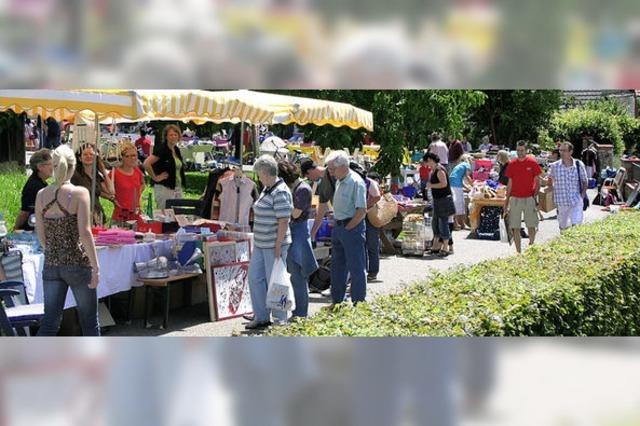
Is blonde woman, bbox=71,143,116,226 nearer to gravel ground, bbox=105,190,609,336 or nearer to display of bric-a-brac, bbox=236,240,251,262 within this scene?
gravel ground, bbox=105,190,609,336

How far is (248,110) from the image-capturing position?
29.2ft

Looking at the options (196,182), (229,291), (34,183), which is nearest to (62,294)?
(34,183)

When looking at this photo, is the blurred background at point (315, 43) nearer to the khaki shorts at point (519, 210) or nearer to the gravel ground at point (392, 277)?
the gravel ground at point (392, 277)

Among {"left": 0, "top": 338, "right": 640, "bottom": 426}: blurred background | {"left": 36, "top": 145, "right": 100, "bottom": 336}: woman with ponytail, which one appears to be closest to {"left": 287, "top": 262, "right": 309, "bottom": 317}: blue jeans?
{"left": 36, "top": 145, "right": 100, "bottom": 336}: woman with ponytail

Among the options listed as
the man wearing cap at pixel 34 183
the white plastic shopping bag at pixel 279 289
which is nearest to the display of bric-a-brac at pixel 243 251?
the white plastic shopping bag at pixel 279 289

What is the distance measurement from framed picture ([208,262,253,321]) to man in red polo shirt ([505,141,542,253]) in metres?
4.49

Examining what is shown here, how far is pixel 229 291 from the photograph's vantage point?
25.2ft

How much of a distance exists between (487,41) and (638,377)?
0.62 m

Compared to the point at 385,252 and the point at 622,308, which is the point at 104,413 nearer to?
the point at 622,308

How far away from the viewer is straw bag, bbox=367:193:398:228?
927 cm

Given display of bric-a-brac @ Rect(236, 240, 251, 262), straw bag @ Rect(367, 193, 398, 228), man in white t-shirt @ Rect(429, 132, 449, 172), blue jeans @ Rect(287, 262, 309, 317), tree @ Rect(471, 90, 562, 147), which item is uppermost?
tree @ Rect(471, 90, 562, 147)

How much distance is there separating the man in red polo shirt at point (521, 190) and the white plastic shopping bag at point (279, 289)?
5.03 meters

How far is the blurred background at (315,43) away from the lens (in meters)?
1.19

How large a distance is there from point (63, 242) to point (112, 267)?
147 centimetres
